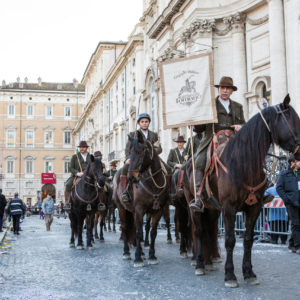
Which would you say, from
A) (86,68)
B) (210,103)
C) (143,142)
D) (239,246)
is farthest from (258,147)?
(86,68)

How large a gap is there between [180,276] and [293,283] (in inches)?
66.3

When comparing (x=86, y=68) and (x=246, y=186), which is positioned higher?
(x=86, y=68)

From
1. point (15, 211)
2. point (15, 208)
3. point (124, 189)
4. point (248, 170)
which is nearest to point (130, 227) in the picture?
point (124, 189)

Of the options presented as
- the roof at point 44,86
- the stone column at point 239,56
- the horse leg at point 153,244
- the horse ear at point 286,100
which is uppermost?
the roof at point 44,86

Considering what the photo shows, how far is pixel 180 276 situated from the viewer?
764 cm

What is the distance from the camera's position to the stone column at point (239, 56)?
85.7 ft

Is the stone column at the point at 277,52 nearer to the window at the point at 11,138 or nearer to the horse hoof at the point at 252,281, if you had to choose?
the horse hoof at the point at 252,281

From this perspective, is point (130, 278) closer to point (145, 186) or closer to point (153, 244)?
point (153, 244)

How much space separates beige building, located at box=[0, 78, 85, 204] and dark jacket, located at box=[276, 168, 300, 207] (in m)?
74.6

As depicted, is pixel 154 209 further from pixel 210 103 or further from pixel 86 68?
pixel 86 68

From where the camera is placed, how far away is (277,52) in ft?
73.4

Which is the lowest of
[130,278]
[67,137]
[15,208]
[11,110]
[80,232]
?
[130,278]

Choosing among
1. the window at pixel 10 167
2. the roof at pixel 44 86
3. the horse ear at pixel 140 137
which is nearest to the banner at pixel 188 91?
the horse ear at pixel 140 137

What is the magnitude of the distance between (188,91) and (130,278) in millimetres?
3072
